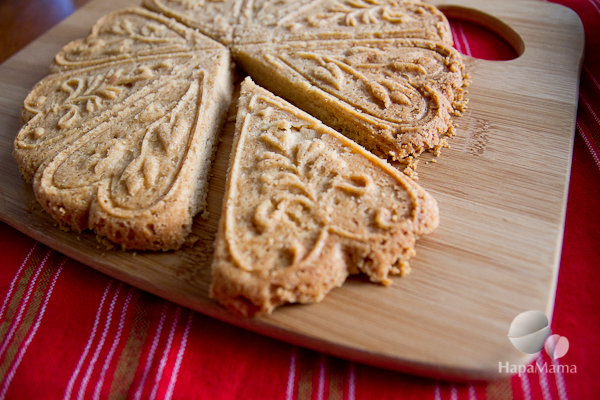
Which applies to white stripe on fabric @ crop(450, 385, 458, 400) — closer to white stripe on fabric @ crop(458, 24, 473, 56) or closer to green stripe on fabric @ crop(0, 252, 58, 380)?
green stripe on fabric @ crop(0, 252, 58, 380)

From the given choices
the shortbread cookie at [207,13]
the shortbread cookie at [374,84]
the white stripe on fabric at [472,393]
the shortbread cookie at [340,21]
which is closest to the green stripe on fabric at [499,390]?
the white stripe on fabric at [472,393]

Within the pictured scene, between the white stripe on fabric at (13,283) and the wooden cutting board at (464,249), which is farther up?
the wooden cutting board at (464,249)

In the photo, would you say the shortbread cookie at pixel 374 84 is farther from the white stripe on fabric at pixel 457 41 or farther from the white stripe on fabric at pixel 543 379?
the white stripe on fabric at pixel 543 379

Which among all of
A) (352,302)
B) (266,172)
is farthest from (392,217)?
(266,172)

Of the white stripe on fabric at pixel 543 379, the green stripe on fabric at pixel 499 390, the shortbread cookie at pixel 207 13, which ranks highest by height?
the shortbread cookie at pixel 207 13

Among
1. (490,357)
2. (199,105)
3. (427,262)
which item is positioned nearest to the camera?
(490,357)

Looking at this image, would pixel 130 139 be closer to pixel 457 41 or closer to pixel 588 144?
pixel 457 41

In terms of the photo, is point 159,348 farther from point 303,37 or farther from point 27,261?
point 303,37
